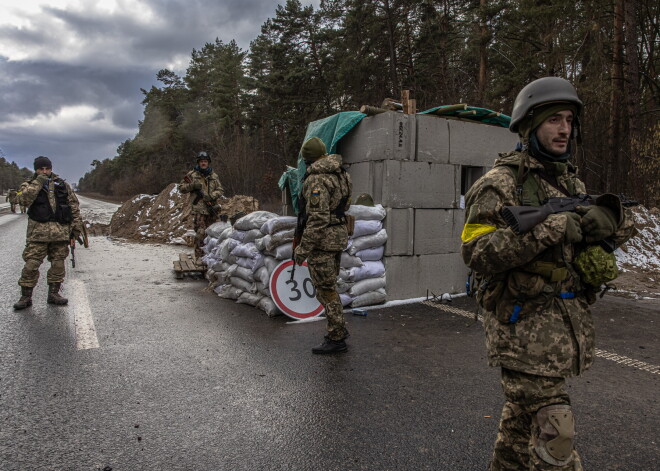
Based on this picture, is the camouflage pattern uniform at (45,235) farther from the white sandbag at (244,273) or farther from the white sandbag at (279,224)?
the white sandbag at (279,224)

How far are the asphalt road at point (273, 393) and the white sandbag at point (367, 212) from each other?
1.23m

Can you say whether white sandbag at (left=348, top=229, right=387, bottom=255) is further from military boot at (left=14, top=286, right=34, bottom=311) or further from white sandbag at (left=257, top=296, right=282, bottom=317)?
military boot at (left=14, top=286, right=34, bottom=311)

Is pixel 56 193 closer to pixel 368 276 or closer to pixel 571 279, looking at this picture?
pixel 368 276

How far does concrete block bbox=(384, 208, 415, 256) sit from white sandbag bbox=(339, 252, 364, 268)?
52cm

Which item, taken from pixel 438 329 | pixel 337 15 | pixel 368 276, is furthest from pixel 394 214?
pixel 337 15

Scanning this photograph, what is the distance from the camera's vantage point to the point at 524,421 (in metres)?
1.83

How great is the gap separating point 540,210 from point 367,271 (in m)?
4.10

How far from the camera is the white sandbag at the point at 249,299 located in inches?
223

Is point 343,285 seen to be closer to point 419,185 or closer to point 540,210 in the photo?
point 419,185

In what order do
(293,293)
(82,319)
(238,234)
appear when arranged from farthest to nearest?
(238,234) < (293,293) < (82,319)

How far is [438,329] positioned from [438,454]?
8.14 feet

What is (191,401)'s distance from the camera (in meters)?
3.04

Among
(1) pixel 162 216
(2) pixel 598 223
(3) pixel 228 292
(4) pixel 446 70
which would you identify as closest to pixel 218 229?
(3) pixel 228 292

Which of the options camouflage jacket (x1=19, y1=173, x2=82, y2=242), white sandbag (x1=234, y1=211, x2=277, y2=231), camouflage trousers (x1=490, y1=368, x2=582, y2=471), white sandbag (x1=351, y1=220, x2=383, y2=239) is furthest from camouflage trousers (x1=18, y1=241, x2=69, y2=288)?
camouflage trousers (x1=490, y1=368, x2=582, y2=471)
